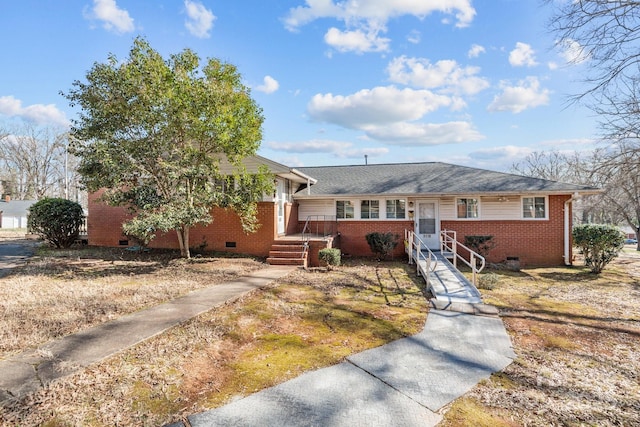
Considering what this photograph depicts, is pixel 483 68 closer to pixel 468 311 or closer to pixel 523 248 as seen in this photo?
pixel 523 248

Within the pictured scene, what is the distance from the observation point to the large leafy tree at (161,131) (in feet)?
30.1

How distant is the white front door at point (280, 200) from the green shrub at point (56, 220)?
916 centimetres

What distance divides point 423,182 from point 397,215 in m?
1.92

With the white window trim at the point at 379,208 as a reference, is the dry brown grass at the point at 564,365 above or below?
below

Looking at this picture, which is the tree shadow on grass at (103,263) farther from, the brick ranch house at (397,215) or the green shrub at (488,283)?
the green shrub at (488,283)

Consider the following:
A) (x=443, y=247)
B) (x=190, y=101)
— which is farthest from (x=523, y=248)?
(x=190, y=101)

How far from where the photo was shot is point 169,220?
9.16 metres

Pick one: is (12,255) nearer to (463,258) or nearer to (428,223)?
(428,223)

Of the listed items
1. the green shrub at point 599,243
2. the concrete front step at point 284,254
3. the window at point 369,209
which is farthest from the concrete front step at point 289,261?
the green shrub at point 599,243

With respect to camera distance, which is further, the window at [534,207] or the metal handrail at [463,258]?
the window at [534,207]

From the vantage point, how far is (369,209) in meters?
13.8

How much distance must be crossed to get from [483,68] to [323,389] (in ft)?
41.6

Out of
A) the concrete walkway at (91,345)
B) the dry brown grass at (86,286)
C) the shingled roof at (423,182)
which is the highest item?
the shingled roof at (423,182)

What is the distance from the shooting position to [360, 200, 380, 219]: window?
1373cm
